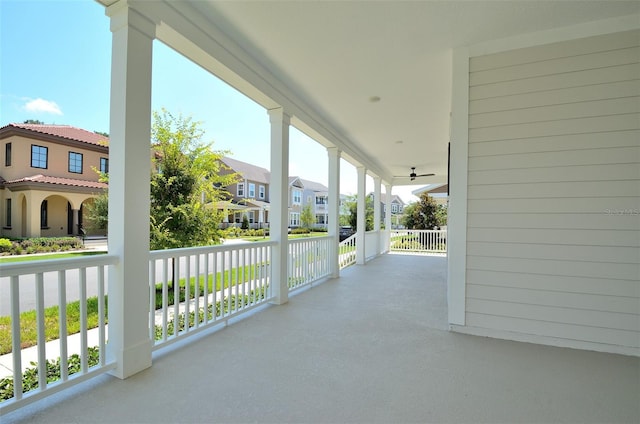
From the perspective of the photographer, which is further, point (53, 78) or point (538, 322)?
point (53, 78)

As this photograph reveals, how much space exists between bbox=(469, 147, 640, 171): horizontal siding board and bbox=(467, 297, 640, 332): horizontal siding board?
1256mm

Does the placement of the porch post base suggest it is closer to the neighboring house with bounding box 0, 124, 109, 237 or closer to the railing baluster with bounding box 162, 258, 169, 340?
the railing baluster with bounding box 162, 258, 169, 340

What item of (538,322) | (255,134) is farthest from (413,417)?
(255,134)

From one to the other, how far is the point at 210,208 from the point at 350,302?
2.53m

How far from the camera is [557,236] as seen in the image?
2.61 m

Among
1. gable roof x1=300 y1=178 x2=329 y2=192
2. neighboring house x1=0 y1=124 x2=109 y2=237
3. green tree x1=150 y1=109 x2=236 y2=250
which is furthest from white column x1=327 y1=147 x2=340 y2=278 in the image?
gable roof x1=300 y1=178 x2=329 y2=192

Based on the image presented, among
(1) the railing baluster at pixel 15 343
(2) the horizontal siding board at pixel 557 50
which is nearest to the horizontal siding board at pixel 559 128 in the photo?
(2) the horizontal siding board at pixel 557 50

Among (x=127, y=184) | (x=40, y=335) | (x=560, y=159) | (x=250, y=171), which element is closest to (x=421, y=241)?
(x=560, y=159)

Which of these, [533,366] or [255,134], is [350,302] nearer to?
[533,366]

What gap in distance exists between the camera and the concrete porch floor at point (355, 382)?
5.25 feet

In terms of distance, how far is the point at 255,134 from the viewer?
36.8ft

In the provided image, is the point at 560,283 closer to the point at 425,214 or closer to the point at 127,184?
the point at 127,184

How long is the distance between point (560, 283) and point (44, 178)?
1279cm

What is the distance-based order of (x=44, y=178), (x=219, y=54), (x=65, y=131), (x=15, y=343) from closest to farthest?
(x=15, y=343) < (x=219, y=54) < (x=44, y=178) < (x=65, y=131)
